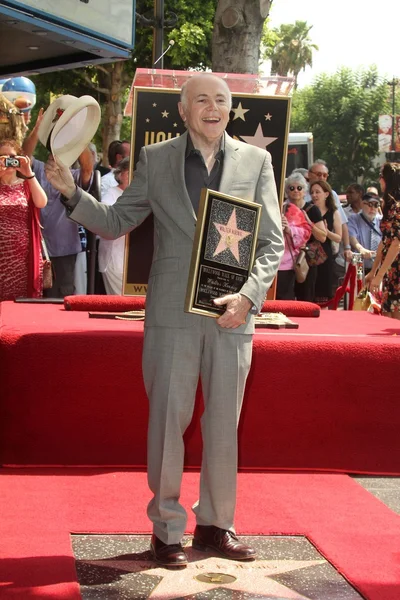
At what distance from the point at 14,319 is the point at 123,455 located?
125 cm

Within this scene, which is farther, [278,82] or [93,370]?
[278,82]

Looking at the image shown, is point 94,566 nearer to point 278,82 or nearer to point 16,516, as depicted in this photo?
point 16,516

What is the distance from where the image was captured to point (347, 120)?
252ft

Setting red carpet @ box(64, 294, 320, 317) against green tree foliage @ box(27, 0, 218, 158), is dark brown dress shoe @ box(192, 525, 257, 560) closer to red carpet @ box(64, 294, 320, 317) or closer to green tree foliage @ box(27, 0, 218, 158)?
red carpet @ box(64, 294, 320, 317)

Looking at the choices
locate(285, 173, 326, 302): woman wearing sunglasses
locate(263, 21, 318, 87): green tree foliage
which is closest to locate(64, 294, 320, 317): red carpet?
locate(285, 173, 326, 302): woman wearing sunglasses

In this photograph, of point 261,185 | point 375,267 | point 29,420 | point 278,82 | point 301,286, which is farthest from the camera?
point 301,286

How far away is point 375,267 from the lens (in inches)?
377

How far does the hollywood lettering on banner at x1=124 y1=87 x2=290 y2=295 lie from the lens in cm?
752

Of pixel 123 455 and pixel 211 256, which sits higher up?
pixel 211 256

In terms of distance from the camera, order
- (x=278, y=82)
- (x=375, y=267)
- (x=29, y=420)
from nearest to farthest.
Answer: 1. (x=29, y=420)
2. (x=278, y=82)
3. (x=375, y=267)

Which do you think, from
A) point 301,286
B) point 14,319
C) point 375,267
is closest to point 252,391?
point 14,319

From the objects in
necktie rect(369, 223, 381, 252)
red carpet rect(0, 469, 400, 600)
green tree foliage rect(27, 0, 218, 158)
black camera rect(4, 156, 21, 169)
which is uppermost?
green tree foliage rect(27, 0, 218, 158)

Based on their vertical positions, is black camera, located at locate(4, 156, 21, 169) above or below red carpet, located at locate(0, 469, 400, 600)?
above

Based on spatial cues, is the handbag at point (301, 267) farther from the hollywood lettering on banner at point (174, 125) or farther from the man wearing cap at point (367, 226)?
the man wearing cap at point (367, 226)
